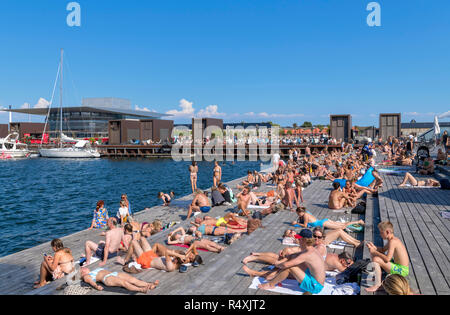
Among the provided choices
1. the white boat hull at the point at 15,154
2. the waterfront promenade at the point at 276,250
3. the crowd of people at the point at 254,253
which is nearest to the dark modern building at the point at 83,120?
the white boat hull at the point at 15,154

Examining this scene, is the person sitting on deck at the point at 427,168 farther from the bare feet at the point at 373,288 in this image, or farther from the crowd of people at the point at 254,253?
the bare feet at the point at 373,288

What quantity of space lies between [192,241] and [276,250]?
1.99 m

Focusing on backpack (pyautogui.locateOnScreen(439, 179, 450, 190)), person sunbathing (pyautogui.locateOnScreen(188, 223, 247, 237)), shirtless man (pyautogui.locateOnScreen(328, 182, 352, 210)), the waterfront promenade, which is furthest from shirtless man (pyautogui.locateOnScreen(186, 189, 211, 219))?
backpack (pyautogui.locateOnScreen(439, 179, 450, 190))

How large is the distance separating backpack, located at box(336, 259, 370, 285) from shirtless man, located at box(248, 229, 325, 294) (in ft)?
1.66

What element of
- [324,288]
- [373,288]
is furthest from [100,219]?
[373,288]

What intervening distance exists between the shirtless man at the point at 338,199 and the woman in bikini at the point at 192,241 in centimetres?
465

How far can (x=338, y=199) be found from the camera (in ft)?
33.0

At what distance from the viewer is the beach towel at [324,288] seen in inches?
181

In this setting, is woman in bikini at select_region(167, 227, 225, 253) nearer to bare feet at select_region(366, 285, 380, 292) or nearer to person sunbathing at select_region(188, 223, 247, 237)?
person sunbathing at select_region(188, 223, 247, 237)

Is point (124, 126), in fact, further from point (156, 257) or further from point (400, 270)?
point (400, 270)

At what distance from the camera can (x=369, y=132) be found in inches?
2306

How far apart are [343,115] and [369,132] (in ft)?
64.9
